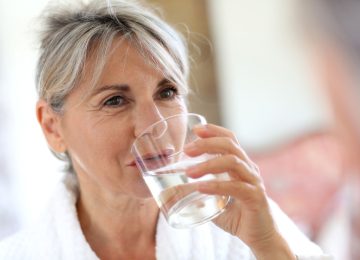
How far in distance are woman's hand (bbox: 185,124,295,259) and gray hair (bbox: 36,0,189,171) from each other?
374 mm

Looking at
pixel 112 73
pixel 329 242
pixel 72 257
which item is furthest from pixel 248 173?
pixel 329 242

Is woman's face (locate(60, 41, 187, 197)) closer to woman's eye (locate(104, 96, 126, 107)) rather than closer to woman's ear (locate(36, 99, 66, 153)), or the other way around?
woman's eye (locate(104, 96, 126, 107))

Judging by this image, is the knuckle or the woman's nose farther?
the woman's nose

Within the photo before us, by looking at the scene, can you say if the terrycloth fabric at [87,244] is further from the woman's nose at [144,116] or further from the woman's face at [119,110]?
the woman's nose at [144,116]

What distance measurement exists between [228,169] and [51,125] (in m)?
0.71

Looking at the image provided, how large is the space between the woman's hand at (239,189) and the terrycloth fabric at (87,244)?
9.7 inches

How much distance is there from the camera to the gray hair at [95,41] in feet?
4.56

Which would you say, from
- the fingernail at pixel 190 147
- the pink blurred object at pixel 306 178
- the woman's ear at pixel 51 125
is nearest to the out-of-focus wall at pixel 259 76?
the pink blurred object at pixel 306 178

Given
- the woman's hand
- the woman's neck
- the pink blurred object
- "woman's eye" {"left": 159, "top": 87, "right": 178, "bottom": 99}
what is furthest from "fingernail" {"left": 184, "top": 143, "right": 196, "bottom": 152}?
the pink blurred object

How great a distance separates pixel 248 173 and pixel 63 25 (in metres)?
0.73

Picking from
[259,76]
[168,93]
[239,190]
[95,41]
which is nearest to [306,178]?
[259,76]

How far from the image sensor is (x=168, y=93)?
54.5 inches

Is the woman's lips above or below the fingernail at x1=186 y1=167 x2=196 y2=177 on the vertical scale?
below

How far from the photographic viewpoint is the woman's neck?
151cm
